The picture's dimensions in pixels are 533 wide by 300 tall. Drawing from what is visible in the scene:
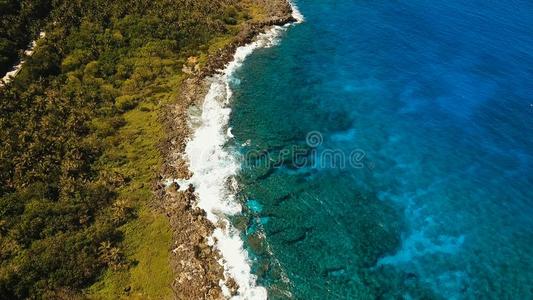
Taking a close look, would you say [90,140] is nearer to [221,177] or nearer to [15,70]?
[221,177]

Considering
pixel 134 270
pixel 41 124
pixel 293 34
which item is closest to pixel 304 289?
pixel 134 270

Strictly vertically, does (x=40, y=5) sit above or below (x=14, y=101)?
above

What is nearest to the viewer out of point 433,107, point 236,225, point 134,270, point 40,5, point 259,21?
point 134,270

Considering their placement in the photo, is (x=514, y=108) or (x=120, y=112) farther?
(x=514, y=108)

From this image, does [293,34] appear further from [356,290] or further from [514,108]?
[356,290]

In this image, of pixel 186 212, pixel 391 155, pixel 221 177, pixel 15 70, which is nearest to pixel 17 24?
pixel 15 70

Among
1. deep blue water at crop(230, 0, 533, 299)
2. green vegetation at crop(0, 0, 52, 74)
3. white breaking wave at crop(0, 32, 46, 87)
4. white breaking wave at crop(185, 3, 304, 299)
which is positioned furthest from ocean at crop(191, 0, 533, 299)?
green vegetation at crop(0, 0, 52, 74)
